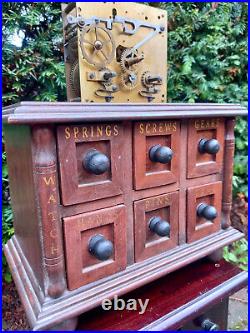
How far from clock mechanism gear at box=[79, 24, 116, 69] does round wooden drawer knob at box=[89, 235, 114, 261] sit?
20.1 inches

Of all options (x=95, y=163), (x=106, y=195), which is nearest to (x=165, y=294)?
(x=106, y=195)

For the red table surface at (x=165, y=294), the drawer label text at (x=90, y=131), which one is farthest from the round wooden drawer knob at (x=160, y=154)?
the red table surface at (x=165, y=294)

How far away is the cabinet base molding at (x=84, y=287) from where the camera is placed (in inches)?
23.1

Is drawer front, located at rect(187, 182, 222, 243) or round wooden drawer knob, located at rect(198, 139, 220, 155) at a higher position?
round wooden drawer knob, located at rect(198, 139, 220, 155)

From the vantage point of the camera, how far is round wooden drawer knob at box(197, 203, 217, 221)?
83 cm

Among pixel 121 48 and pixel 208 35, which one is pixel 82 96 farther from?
pixel 208 35

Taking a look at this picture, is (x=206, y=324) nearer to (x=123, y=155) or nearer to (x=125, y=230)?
(x=125, y=230)

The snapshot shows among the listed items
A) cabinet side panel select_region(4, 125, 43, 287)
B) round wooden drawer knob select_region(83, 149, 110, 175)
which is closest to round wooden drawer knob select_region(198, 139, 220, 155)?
round wooden drawer knob select_region(83, 149, 110, 175)

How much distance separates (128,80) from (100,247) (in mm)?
536

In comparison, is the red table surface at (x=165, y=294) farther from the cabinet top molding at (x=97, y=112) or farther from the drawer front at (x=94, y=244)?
the cabinet top molding at (x=97, y=112)

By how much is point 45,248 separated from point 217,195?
0.60m

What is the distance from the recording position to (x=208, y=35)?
1.43 m

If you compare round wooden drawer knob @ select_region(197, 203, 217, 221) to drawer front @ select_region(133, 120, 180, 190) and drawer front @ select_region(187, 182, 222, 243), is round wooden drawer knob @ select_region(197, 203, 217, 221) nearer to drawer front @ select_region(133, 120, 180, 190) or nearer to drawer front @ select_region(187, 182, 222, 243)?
drawer front @ select_region(187, 182, 222, 243)

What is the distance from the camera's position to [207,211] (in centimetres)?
84
